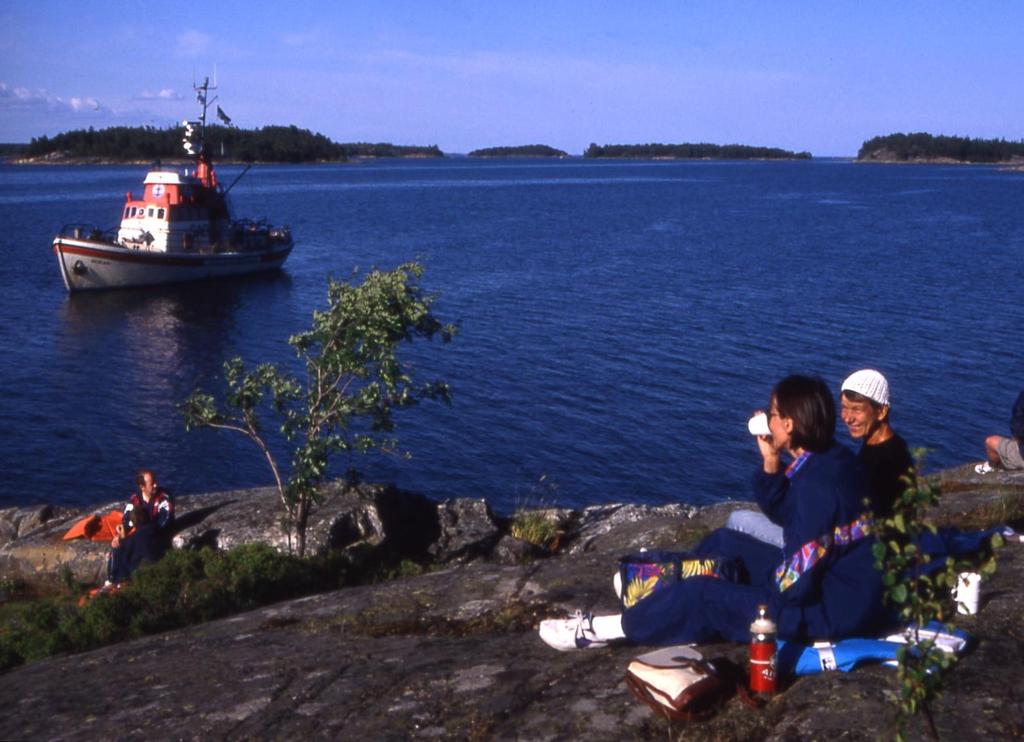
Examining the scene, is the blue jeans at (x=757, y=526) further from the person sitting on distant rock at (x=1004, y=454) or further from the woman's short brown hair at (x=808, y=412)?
the person sitting on distant rock at (x=1004, y=454)

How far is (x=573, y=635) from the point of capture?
16.4ft

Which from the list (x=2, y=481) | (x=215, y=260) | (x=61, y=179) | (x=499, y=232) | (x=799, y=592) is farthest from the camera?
(x=61, y=179)

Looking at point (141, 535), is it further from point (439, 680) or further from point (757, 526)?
point (757, 526)

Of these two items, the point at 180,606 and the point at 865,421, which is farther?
the point at 180,606

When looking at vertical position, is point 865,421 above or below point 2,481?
above

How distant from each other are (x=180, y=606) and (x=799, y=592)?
5.48m

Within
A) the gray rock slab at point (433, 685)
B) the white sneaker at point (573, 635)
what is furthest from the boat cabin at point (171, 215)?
the white sneaker at point (573, 635)

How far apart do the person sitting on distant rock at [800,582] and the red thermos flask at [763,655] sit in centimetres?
31

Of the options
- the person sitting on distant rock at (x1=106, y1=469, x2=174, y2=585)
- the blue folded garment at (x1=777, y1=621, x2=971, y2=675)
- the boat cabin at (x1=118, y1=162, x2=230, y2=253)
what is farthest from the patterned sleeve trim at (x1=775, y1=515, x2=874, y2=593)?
the boat cabin at (x1=118, y1=162, x2=230, y2=253)

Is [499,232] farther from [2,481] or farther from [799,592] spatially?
[799,592]

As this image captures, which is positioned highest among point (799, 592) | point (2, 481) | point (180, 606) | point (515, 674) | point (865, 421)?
point (865, 421)

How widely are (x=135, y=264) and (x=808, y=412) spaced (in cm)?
4590

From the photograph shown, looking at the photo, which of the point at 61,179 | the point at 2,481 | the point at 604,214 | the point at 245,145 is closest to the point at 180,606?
the point at 2,481

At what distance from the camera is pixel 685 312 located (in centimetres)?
3684
